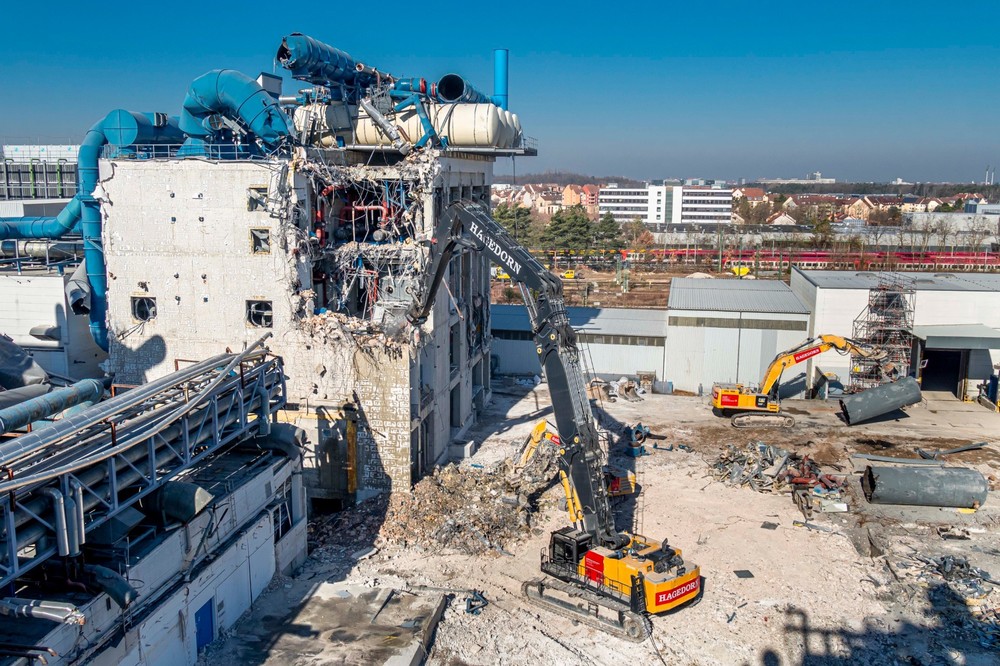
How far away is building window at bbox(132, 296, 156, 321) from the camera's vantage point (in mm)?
22203

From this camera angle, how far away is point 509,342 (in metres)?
36.8

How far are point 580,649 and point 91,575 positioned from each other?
28.3 ft

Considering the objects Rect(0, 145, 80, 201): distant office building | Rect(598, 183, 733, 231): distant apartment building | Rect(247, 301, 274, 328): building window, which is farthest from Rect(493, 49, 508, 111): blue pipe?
Rect(598, 183, 733, 231): distant apartment building

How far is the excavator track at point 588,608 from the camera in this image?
51.6 ft

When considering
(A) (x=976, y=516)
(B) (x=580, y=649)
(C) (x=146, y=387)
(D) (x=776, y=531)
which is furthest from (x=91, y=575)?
(A) (x=976, y=516)

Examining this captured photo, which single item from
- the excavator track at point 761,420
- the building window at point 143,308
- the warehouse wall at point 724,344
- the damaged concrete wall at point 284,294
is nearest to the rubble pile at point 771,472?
the excavator track at point 761,420

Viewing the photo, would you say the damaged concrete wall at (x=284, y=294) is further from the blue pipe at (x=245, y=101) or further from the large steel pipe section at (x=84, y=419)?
the large steel pipe section at (x=84, y=419)

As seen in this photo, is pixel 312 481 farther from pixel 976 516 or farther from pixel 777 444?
pixel 976 516

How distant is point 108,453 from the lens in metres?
11.5

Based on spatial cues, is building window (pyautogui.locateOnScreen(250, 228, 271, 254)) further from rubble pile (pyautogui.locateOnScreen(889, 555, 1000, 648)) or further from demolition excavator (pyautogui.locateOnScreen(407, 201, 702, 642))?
rubble pile (pyautogui.locateOnScreen(889, 555, 1000, 648))

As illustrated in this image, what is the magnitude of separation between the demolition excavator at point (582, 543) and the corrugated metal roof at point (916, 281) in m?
20.1

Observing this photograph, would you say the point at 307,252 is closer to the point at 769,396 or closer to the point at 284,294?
the point at 284,294

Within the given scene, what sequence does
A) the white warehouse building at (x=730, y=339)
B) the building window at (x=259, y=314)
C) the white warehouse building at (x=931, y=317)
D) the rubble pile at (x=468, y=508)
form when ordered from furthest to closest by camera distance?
the white warehouse building at (x=730, y=339), the white warehouse building at (x=931, y=317), the building window at (x=259, y=314), the rubble pile at (x=468, y=508)

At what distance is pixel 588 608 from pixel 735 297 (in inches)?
898
